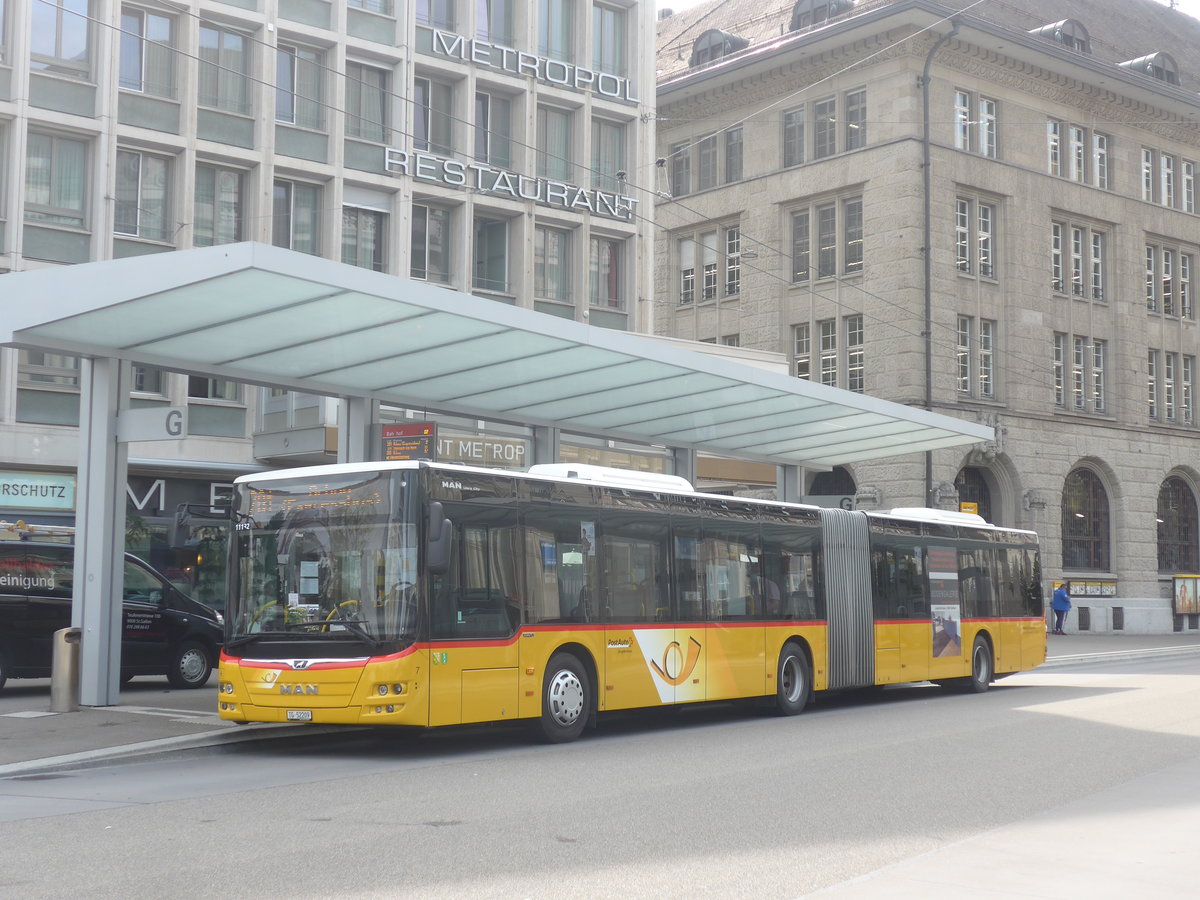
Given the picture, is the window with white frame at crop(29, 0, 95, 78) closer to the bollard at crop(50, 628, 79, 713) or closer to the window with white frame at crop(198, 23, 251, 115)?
the window with white frame at crop(198, 23, 251, 115)

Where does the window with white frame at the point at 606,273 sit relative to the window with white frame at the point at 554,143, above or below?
below

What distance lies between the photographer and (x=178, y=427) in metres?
15.9

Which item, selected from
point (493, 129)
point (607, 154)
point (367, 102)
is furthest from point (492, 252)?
point (367, 102)

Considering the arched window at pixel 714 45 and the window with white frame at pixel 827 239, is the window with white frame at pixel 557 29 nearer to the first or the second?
the window with white frame at pixel 827 239

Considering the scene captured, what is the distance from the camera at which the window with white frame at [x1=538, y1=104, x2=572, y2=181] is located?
35.7m

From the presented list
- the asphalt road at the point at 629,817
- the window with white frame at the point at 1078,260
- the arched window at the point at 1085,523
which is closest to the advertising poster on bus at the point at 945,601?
the asphalt road at the point at 629,817

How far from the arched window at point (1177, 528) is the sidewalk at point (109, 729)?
38525mm

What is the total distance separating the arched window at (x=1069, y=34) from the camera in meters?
46.2

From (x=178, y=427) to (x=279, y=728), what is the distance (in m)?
3.45

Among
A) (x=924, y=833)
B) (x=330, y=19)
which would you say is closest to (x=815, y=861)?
(x=924, y=833)

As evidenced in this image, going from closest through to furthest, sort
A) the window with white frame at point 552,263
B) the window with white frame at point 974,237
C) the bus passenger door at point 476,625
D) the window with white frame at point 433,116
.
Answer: the bus passenger door at point 476,625 < the window with white frame at point 433,116 < the window with white frame at point 552,263 < the window with white frame at point 974,237

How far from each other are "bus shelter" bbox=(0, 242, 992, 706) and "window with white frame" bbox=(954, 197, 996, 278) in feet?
77.7

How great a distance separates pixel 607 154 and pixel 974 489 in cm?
1571

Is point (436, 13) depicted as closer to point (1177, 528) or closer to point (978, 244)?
point (978, 244)
